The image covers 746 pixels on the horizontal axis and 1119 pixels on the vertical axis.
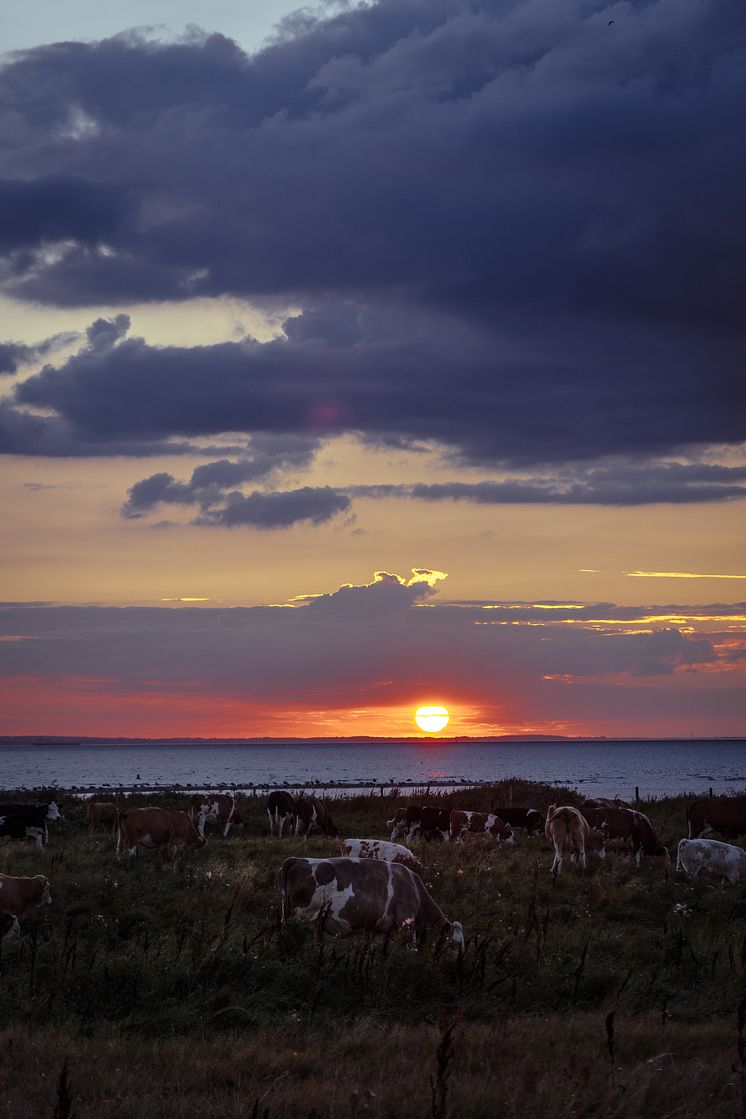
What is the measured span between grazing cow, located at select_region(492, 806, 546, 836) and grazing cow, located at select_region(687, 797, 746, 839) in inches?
195

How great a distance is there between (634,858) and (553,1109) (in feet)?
66.9

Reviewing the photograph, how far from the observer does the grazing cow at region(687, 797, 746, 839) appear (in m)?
32.1

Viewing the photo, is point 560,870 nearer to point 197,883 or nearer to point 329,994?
point 197,883

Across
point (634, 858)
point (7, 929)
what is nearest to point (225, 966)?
point (7, 929)

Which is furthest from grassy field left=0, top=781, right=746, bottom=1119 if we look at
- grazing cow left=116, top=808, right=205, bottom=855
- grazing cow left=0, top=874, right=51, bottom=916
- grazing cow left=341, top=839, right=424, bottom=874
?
grazing cow left=116, top=808, right=205, bottom=855

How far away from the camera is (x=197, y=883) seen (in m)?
20.6

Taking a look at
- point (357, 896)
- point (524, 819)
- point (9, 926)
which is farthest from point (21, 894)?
point (524, 819)

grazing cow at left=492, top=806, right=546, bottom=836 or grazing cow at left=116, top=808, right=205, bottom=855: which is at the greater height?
grazing cow at left=116, top=808, right=205, bottom=855

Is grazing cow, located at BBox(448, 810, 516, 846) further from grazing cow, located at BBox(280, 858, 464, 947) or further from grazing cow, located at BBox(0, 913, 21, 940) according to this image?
grazing cow, located at BBox(0, 913, 21, 940)

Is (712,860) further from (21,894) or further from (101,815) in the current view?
(101,815)

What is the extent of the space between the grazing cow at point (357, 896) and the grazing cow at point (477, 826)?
55.0ft

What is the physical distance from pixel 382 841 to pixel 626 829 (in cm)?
904

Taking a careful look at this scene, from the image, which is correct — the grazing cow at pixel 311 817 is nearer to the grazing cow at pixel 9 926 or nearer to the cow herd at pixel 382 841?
the cow herd at pixel 382 841

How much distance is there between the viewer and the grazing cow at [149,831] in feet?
89.5
